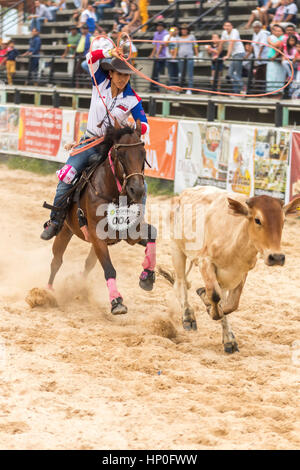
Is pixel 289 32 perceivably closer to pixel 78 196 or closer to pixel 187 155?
pixel 187 155

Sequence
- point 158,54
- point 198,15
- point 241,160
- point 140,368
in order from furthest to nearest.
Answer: point 198,15 < point 158,54 < point 241,160 < point 140,368

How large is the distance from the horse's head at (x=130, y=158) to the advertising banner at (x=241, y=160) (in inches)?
231

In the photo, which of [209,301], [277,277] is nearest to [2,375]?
[209,301]

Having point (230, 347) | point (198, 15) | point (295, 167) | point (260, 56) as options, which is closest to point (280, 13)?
point (260, 56)

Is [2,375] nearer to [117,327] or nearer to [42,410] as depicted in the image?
[42,410]

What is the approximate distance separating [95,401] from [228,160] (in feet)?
28.3

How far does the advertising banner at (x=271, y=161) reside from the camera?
11688mm

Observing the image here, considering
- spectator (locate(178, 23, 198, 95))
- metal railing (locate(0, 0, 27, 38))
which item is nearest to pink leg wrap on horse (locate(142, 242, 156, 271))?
spectator (locate(178, 23, 198, 95))

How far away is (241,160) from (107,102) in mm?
5796

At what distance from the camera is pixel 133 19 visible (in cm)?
1983

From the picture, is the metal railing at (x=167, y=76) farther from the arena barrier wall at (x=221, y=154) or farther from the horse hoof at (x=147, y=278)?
the horse hoof at (x=147, y=278)

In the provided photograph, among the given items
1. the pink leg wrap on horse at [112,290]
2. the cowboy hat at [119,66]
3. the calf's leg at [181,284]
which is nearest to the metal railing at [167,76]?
the cowboy hat at [119,66]

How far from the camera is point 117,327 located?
6926 millimetres

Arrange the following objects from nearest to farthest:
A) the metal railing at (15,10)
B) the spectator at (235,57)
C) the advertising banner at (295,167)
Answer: the advertising banner at (295,167) < the spectator at (235,57) < the metal railing at (15,10)
